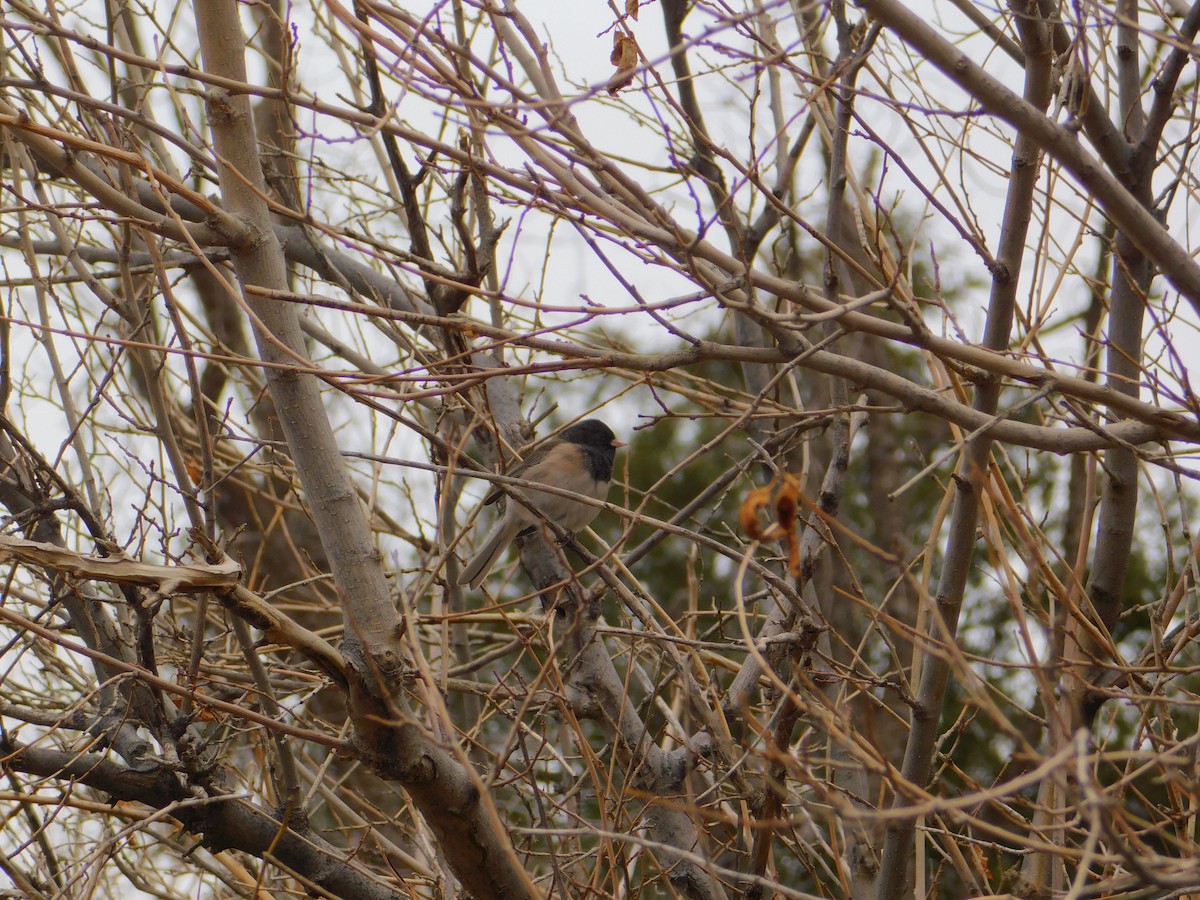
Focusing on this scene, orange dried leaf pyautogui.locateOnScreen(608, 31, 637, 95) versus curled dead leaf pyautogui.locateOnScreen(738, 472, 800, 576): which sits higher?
orange dried leaf pyautogui.locateOnScreen(608, 31, 637, 95)

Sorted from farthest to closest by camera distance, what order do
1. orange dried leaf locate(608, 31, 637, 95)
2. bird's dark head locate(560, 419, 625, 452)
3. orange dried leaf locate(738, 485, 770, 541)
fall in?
bird's dark head locate(560, 419, 625, 452) → orange dried leaf locate(608, 31, 637, 95) → orange dried leaf locate(738, 485, 770, 541)

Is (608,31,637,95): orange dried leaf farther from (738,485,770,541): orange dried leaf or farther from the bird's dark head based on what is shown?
the bird's dark head

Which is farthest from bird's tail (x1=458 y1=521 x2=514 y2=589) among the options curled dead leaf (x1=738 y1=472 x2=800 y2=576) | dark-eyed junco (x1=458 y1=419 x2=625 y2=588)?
curled dead leaf (x1=738 y1=472 x2=800 y2=576)

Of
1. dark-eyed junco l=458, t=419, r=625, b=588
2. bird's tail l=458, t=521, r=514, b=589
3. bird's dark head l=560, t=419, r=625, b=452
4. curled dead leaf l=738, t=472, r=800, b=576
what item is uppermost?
bird's dark head l=560, t=419, r=625, b=452

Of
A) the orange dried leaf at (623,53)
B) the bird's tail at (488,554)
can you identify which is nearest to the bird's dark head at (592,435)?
the bird's tail at (488,554)

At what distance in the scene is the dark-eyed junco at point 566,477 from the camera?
4598mm

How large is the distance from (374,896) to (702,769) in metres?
1.01

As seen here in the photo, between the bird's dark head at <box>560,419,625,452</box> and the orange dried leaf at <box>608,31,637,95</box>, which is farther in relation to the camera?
the bird's dark head at <box>560,419,625,452</box>

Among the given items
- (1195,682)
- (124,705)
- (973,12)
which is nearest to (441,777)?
(124,705)

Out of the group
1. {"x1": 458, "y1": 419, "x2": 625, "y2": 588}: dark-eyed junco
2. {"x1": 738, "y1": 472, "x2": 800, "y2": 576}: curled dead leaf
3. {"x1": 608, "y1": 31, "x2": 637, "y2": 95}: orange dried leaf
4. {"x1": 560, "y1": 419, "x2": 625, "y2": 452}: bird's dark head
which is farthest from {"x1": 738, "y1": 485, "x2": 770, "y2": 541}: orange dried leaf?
{"x1": 560, "y1": 419, "x2": 625, "y2": 452}: bird's dark head

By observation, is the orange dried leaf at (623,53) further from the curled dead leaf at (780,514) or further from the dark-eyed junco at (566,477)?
the dark-eyed junco at (566,477)

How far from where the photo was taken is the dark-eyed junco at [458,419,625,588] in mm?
4598

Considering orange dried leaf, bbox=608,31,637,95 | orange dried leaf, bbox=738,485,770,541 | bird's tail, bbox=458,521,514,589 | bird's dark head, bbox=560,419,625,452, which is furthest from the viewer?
bird's dark head, bbox=560,419,625,452

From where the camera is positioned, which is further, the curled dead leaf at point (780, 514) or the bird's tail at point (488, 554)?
the bird's tail at point (488, 554)
